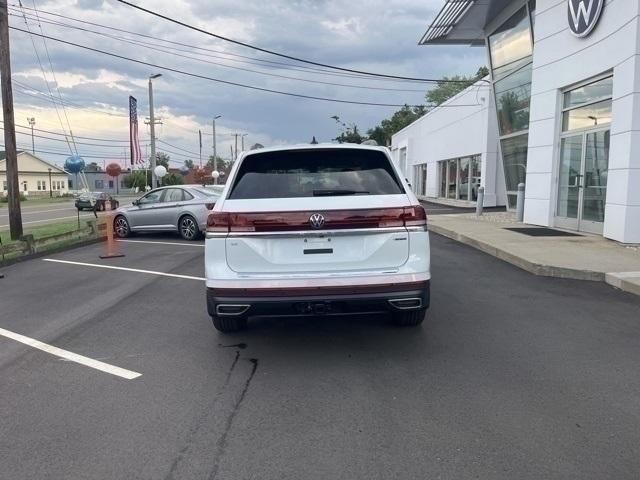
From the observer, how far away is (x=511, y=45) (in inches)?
755

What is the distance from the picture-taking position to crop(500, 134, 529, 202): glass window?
61.7 feet

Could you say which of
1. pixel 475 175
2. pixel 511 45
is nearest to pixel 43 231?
pixel 511 45

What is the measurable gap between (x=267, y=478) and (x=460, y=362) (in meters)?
2.33

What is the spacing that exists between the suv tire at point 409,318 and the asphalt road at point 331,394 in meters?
0.09

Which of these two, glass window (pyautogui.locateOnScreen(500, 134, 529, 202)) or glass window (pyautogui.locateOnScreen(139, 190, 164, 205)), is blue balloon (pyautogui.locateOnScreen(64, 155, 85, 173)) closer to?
glass window (pyautogui.locateOnScreen(139, 190, 164, 205))

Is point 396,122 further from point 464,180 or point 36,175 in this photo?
point 36,175

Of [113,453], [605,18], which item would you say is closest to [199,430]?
[113,453]

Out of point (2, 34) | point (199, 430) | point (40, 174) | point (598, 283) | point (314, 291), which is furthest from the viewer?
point (40, 174)

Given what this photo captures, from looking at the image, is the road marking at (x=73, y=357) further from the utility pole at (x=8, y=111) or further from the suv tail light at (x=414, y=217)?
the utility pole at (x=8, y=111)

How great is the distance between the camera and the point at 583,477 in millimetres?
3010

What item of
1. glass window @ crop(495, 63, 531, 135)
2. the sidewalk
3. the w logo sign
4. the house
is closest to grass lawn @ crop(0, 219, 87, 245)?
→ the sidewalk

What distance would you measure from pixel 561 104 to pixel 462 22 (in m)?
8.06

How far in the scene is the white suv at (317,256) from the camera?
4.54 metres

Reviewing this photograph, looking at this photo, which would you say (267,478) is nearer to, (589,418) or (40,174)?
(589,418)
